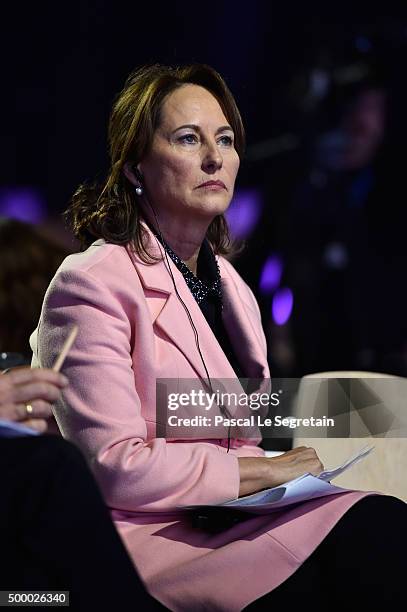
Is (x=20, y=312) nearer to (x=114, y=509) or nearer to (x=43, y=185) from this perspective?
(x=114, y=509)

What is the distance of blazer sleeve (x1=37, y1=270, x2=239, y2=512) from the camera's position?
1.67 metres

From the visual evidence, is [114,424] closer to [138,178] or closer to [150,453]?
→ [150,453]

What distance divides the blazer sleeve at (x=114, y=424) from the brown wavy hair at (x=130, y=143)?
210mm

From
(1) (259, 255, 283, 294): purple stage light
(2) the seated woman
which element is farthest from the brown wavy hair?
(1) (259, 255, 283, 294): purple stage light

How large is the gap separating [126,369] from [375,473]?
0.76 metres

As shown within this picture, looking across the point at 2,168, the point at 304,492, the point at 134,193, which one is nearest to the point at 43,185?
the point at 2,168

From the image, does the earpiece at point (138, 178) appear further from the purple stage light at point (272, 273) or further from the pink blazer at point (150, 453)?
the purple stage light at point (272, 273)

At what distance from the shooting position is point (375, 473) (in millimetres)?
2244

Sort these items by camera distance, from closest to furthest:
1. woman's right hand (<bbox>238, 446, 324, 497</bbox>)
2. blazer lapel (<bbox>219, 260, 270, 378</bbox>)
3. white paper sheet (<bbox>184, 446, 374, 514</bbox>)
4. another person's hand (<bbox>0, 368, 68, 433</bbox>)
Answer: another person's hand (<bbox>0, 368, 68, 433</bbox>) → white paper sheet (<bbox>184, 446, 374, 514</bbox>) → woman's right hand (<bbox>238, 446, 324, 497</bbox>) → blazer lapel (<bbox>219, 260, 270, 378</bbox>)

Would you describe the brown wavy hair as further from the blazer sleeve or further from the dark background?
the dark background

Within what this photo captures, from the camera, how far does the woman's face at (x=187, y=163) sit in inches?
78.3

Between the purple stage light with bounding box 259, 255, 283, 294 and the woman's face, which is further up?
the woman's face

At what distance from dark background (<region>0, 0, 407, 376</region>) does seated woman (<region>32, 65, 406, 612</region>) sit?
1.79 metres

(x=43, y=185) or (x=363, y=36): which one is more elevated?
(x=363, y=36)
